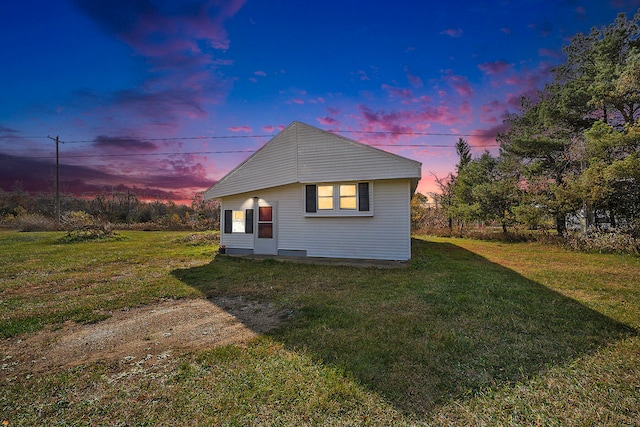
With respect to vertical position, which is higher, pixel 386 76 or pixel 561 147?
pixel 386 76

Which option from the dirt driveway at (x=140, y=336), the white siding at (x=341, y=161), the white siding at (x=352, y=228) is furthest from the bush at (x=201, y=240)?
the dirt driveway at (x=140, y=336)

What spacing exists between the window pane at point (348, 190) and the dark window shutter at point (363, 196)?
0.24m

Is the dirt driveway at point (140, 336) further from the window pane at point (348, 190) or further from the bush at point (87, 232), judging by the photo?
the bush at point (87, 232)

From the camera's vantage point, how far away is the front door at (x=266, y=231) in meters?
10.4

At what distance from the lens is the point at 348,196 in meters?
9.33

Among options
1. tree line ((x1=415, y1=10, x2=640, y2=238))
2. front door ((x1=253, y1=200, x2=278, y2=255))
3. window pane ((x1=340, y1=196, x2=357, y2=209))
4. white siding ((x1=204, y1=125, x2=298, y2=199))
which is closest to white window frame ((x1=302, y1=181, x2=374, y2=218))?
window pane ((x1=340, y1=196, x2=357, y2=209))

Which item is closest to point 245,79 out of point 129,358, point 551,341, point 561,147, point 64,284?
point 64,284

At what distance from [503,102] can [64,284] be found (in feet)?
73.2

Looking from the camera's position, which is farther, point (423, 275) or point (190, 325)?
point (423, 275)

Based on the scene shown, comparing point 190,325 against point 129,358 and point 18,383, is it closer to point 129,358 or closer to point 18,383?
point 129,358

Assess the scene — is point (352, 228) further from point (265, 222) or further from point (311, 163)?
point (265, 222)

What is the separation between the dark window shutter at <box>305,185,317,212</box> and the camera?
9.67 m

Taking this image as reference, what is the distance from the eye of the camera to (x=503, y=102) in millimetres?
15742

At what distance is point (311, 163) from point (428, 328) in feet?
23.4
